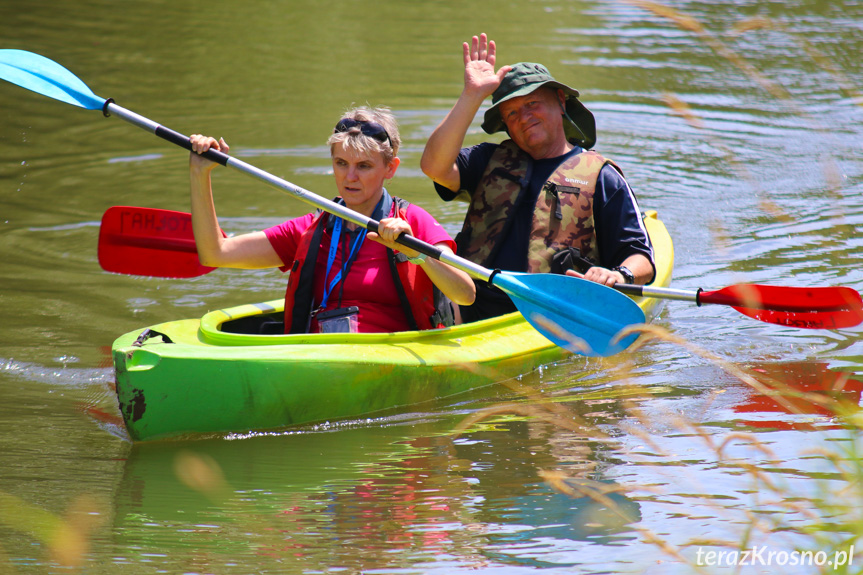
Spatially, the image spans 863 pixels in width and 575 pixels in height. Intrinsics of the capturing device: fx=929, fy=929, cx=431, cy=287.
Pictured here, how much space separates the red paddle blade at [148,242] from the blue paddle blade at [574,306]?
161 centimetres

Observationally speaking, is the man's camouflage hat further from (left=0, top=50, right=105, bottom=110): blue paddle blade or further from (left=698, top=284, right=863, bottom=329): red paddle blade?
(left=0, top=50, right=105, bottom=110): blue paddle blade

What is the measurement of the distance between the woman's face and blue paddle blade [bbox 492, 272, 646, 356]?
61cm

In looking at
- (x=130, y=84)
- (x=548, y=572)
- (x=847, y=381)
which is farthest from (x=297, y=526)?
(x=130, y=84)

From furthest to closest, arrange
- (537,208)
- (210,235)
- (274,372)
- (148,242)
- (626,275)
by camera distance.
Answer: (148,242)
(537,208)
(626,275)
(210,235)
(274,372)

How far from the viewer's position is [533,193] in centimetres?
446

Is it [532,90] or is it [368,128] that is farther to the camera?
[532,90]

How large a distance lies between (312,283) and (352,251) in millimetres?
208

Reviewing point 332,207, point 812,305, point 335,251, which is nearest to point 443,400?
point 335,251

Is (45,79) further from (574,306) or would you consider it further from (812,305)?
(812,305)

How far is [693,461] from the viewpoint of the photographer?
3248mm

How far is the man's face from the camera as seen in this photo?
4.43 meters

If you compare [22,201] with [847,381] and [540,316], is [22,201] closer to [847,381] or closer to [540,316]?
[540,316]

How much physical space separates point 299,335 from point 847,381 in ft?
7.85

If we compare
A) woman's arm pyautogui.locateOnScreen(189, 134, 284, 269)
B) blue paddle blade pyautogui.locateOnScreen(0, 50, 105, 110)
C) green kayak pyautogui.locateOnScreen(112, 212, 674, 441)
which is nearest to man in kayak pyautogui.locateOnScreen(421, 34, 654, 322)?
green kayak pyautogui.locateOnScreen(112, 212, 674, 441)
